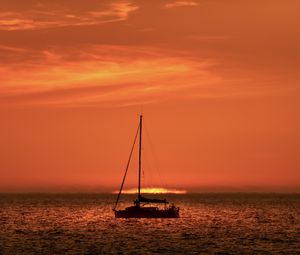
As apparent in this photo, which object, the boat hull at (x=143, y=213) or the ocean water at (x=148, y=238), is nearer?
the ocean water at (x=148, y=238)

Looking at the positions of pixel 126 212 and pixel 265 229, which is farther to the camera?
pixel 126 212

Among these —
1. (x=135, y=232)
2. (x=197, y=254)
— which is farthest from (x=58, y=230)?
(x=197, y=254)

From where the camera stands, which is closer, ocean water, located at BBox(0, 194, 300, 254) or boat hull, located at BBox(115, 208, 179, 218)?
ocean water, located at BBox(0, 194, 300, 254)

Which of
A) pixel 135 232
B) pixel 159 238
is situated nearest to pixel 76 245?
pixel 159 238

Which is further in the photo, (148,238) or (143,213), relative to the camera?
(143,213)

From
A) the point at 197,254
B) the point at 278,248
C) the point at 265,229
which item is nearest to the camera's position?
the point at 197,254

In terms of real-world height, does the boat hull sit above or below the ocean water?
above

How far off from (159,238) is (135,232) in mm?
10914

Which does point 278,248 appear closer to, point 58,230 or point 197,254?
point 197,254

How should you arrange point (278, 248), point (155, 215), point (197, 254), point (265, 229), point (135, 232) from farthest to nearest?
point (155, 215) < point (265, 229) < point (135, 232) < point (278, 248) < point (197, 254)

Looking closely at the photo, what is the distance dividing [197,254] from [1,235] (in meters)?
33.4

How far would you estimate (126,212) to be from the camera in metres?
120

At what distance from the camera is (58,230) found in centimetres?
10306

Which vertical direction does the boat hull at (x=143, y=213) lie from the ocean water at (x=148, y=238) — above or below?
above
